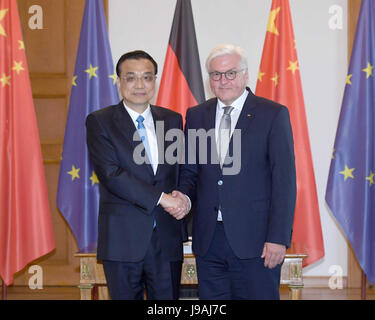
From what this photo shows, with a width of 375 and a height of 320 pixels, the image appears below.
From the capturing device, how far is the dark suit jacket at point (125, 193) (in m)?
2.17

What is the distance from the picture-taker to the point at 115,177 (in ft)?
7.09

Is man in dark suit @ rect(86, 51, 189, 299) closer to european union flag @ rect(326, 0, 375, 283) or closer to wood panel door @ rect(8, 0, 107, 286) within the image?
european union flag @ rect(326, 0, 375, 283)

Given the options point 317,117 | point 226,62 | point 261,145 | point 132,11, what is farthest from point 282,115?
point 132,11

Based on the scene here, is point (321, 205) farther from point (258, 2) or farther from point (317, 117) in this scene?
point (258, 2)

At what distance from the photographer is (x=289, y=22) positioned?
372 cm

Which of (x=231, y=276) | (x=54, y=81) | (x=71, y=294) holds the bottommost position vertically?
(x=71, y=294)

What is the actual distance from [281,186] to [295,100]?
175 cm

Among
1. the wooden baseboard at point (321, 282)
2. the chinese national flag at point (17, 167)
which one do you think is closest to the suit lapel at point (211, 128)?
the chinese national flag at point (17, 167)

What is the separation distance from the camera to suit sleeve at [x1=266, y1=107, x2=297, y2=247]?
6.95 ft

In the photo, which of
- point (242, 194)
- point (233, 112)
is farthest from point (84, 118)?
point (242, 194)

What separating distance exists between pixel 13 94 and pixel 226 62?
6.63ft

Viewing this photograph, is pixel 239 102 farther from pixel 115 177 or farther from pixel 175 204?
pixel 115 177

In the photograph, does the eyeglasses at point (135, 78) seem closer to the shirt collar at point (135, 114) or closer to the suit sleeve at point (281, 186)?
the shirt collar at point (135, 114)

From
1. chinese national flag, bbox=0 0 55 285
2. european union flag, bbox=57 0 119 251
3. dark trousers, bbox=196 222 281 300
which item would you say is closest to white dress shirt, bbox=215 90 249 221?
dark trousers, bbox=196 222 281 300
